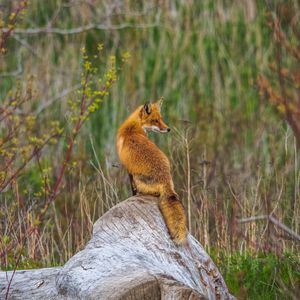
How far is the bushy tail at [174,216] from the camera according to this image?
6156 millimetres

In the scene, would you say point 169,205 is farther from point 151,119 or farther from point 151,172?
point 151,119

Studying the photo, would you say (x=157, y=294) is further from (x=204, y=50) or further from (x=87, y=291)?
(x=204, y=50)

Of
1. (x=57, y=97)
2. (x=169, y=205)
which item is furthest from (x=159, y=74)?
(x=169, y=205)

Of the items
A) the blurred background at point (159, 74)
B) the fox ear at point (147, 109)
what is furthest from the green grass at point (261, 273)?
the blurred background at point (159, 74)

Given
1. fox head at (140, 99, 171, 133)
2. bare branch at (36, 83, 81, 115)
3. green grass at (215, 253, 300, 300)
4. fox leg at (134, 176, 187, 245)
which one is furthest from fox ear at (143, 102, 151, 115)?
bare branch at (36, 83, 81, 115)

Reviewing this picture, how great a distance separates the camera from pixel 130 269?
5.27 m

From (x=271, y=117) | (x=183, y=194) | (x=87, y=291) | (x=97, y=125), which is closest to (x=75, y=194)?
(x=183, y=194)

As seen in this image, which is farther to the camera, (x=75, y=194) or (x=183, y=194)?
(x=75, y=194)

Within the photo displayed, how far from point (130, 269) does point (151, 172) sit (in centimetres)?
158

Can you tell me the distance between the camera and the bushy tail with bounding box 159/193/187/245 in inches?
242

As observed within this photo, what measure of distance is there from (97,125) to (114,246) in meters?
7.31

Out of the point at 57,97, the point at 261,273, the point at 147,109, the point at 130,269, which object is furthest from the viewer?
the point at 57,97

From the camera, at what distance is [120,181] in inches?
356

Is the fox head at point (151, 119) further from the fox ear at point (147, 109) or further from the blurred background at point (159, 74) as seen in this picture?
the blurred background at point (159, 74)
